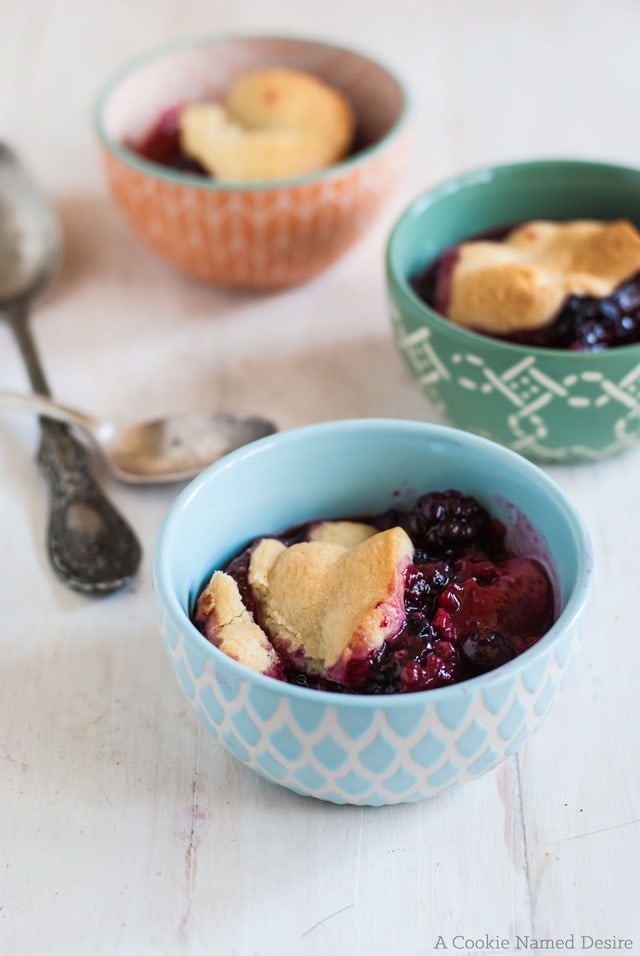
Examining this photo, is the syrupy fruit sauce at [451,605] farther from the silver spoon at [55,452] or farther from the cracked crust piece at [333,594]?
the silver spoon at [55,452]

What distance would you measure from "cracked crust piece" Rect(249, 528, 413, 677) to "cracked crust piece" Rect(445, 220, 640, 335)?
0.33 meters

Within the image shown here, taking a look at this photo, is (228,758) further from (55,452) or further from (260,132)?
(260,132)

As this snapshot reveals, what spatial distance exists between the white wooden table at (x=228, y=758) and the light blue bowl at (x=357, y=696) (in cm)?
7

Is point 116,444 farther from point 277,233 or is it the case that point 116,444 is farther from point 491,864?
point 491,864

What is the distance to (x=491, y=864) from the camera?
0.80m

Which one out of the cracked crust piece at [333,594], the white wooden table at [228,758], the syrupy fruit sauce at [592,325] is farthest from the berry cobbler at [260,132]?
the cracked crust piece at [333,594]

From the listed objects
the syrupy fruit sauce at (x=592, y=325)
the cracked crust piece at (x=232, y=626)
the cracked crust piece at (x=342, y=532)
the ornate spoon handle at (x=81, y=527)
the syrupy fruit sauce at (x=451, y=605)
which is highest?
the syrupy fruit sauce at (x=592, y=325)

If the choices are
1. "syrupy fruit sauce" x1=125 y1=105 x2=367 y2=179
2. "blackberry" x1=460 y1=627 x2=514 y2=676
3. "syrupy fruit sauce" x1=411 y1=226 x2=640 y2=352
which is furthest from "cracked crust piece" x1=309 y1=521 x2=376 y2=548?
"syrupy fruit sauce" x1=125 y1=105 x2=367 y2=179

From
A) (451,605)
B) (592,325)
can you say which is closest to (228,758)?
(451,605)

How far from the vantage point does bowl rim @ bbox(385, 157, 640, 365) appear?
1.03 meters

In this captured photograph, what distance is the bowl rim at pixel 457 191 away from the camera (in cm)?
103

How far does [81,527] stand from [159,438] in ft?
0.50

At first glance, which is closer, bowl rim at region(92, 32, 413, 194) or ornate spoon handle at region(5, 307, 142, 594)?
ornate spoon handle at region(5, 307, 142, 594)

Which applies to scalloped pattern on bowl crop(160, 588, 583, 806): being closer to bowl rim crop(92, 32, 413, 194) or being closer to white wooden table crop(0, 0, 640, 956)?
white wooden table crop(0, 0, 640, 956)
